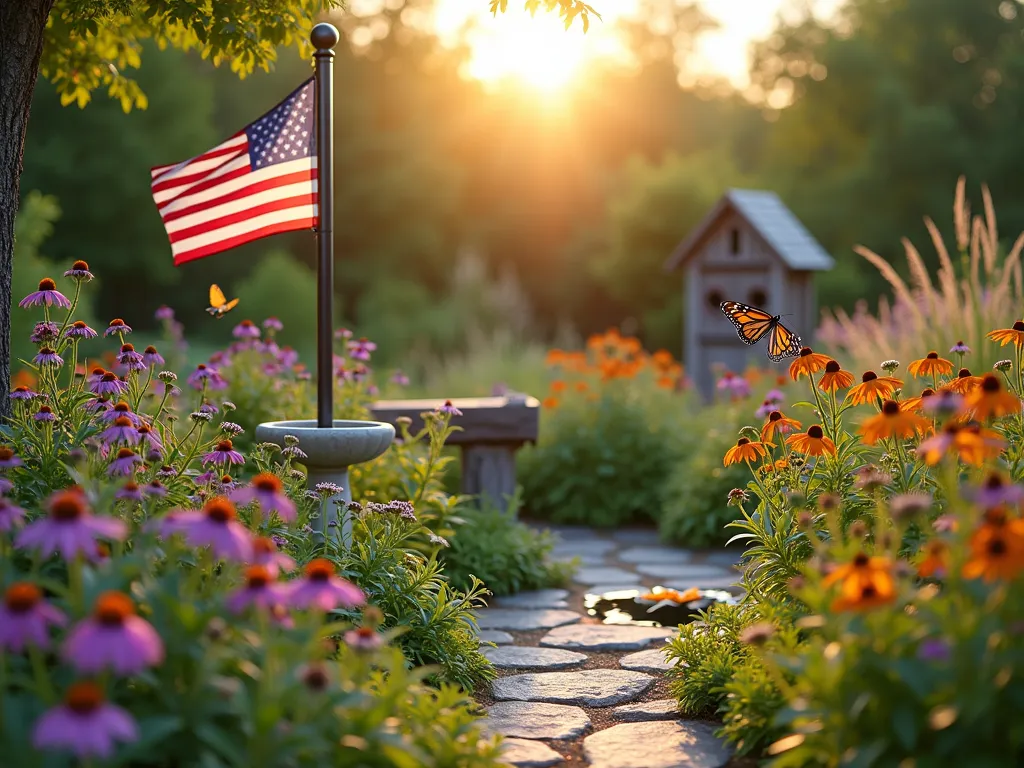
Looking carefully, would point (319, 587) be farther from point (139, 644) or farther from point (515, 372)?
point (515, 372)

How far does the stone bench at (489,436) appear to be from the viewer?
5.29 meters

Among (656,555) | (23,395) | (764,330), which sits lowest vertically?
(656,555)

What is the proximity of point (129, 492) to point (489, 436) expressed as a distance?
3.18m

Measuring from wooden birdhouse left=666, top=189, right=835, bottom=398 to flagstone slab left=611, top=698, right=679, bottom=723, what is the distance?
22.1 ft

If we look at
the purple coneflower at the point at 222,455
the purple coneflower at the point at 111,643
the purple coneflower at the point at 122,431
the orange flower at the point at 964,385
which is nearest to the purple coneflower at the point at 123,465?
the purple coneflower at the point at 122,431

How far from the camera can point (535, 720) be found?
9.64 feet

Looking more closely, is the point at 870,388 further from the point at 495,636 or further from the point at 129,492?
the point at 129,492

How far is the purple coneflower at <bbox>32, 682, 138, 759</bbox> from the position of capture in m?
1.42

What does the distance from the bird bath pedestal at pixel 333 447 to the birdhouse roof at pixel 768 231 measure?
6811 millimetres

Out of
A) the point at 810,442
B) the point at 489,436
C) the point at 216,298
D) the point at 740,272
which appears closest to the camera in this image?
the point at 810,442

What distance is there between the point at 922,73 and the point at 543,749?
21.6m

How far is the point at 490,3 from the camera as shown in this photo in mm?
3680

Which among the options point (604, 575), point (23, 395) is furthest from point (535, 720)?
point (604, 575)

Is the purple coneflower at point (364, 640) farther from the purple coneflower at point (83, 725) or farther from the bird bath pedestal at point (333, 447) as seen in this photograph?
the bird bath pedestal at point (333, 447)
